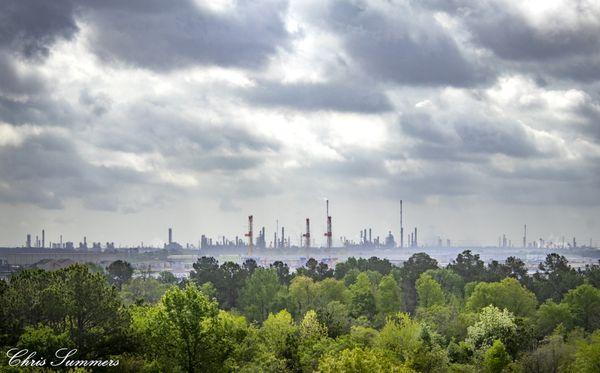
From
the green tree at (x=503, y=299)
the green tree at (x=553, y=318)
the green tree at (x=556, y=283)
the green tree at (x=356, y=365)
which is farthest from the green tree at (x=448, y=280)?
the green tree at (x=356, y=365)

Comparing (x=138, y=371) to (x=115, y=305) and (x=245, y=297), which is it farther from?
(x=245, y=297)

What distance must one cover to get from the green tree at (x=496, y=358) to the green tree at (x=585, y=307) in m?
45.8

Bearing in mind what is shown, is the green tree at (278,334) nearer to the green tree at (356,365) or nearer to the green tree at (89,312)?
the green tree at (89,312)

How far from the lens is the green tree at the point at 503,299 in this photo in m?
144

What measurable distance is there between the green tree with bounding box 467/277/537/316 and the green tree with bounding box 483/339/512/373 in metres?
46.8

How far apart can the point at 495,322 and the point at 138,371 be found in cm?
5138

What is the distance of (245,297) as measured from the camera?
17400 centimetres

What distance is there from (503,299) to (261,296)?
51.4 metres

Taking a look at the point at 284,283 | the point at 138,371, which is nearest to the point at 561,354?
the point at 138,371

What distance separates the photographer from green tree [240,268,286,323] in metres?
164

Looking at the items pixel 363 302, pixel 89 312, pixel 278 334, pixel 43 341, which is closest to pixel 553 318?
pixel 363 302

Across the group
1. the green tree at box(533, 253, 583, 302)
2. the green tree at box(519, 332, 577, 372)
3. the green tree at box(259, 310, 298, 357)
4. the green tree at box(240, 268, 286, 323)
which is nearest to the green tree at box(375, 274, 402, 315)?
the green tree at box(240, 268, 286, 323)

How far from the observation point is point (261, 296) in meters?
170

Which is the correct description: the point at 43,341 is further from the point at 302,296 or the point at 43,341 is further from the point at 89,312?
the point at 302,296
